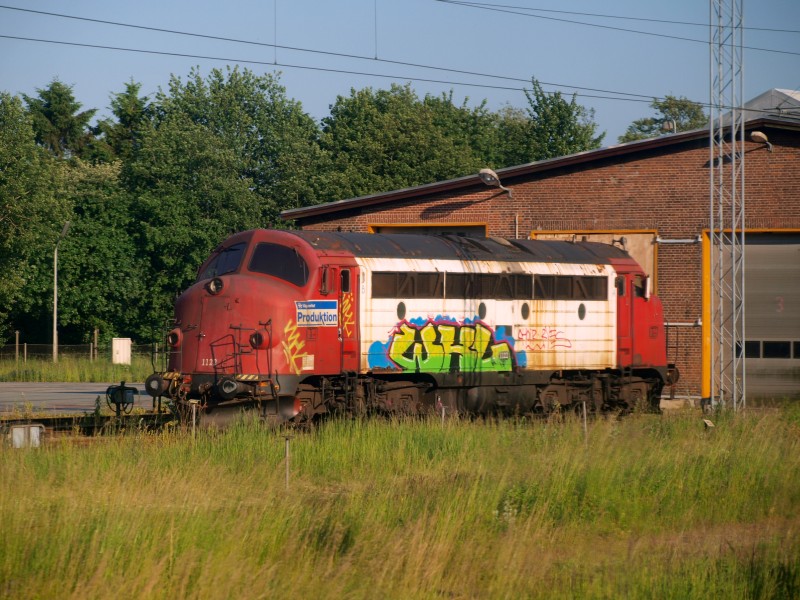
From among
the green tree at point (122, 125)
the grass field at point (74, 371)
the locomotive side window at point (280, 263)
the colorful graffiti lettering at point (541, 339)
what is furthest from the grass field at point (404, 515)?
the green tree at point (122, 125)

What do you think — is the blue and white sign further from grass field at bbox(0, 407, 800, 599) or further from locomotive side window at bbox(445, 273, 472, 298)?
locomotive side window at bbox(445, 273, 472, 298)

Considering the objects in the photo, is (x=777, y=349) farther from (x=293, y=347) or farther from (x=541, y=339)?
(x=293, y=347)

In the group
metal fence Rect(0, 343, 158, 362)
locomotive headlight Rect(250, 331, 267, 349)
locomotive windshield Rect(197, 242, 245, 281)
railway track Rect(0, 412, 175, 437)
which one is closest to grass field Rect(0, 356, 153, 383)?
metal fence Rect(0, 343, 158, 362)

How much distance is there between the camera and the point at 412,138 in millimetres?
58812

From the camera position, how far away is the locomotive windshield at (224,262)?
1706 centimetres

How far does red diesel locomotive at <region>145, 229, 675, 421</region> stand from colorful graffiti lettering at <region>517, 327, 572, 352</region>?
0.09ft

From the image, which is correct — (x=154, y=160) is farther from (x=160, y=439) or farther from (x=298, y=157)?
(x=160, y=439)

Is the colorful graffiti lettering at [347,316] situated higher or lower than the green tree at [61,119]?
lower

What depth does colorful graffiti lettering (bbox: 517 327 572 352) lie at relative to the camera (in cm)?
1898

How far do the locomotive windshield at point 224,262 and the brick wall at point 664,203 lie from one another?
11.5 metres

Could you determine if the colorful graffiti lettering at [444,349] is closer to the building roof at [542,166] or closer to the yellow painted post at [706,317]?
the building roof at [542,166]

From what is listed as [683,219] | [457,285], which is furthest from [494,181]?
[457,285]

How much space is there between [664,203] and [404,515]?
18.7 metres

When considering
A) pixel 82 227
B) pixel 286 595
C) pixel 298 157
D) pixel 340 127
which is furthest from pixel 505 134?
pixel 286 595
